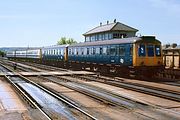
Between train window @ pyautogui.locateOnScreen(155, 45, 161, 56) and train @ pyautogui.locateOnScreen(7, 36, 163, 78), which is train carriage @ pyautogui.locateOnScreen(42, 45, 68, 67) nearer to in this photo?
train @ pyautogui.locateOnScreen(7, 36, 163, 78)

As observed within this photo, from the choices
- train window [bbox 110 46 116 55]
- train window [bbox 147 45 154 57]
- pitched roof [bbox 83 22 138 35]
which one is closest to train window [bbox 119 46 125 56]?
train window [bbox 110 46 116 55]

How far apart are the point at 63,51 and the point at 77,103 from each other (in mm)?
33243

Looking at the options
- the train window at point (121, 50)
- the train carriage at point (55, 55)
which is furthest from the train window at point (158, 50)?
the train carriage at point (55, 55)

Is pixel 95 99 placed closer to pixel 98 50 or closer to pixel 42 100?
pixel 42 100

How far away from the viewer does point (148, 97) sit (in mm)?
17109

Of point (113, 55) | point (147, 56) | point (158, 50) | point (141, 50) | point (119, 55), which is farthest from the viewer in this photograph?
point (113, 55)

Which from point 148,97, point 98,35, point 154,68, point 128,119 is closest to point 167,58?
point 154,68

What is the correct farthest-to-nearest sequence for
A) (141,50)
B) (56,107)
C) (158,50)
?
(158,50) → (141,50) → (56,107)

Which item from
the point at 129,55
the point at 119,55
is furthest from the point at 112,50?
the point at 129,55

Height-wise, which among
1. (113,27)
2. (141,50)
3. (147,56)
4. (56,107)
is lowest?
(56,107)

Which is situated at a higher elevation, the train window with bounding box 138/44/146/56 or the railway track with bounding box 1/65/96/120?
the train window with bounding box 138/44/146/56

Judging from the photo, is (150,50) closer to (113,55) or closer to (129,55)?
(129,55)

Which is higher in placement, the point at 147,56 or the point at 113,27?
the point at 113,27

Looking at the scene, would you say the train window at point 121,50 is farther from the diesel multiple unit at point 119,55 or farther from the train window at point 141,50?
the train window at point 141,50
